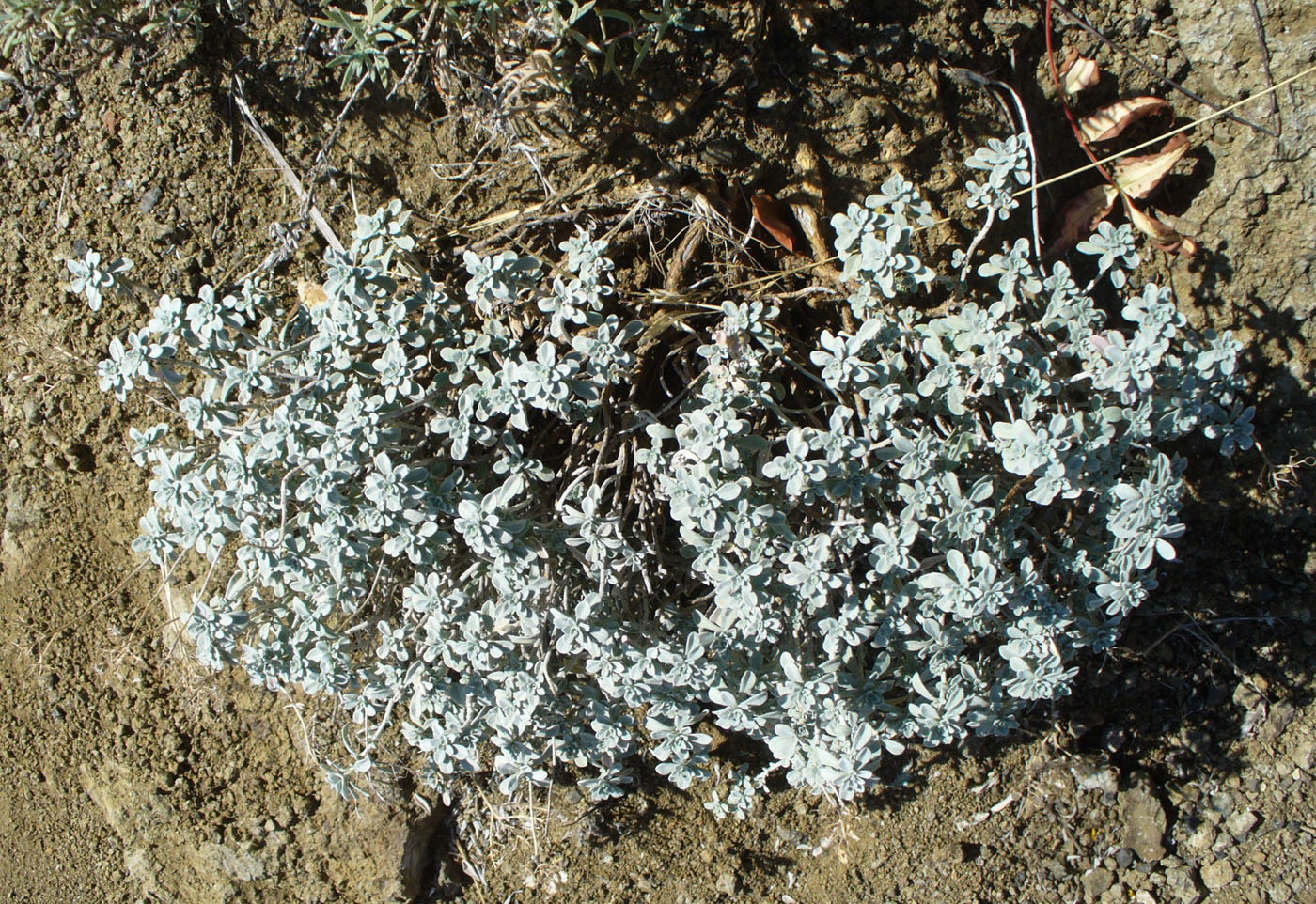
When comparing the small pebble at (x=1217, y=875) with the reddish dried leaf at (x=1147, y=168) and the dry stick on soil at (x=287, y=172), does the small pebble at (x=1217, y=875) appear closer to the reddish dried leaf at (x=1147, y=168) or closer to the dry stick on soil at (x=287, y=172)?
the reddish dried leaf at (x=1147, y=168)

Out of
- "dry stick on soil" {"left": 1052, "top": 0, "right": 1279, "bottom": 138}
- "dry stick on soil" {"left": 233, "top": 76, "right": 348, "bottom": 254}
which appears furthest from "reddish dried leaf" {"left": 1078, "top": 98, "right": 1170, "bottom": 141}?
"dry stick on soil" {"left": 233, "top": 76, "right": 348, "bottom": 254}

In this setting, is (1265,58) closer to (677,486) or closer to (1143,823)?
(677,486)

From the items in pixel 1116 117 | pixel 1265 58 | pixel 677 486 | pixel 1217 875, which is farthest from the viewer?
pixel 1217 875

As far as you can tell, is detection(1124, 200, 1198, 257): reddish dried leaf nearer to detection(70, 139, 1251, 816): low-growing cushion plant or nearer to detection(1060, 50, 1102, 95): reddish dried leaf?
detection(1060, 50, 1102, 95): reddish dried leaf

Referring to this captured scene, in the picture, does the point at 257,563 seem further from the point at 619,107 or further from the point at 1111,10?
the point at 1111,10

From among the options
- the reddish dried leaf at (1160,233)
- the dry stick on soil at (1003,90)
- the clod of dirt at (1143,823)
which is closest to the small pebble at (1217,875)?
the clod of dirt at (1143,823)

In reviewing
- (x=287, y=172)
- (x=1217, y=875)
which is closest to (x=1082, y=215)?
(x=1217, y=875)

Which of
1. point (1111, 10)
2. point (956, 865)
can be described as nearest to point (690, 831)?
point (956, 865)
